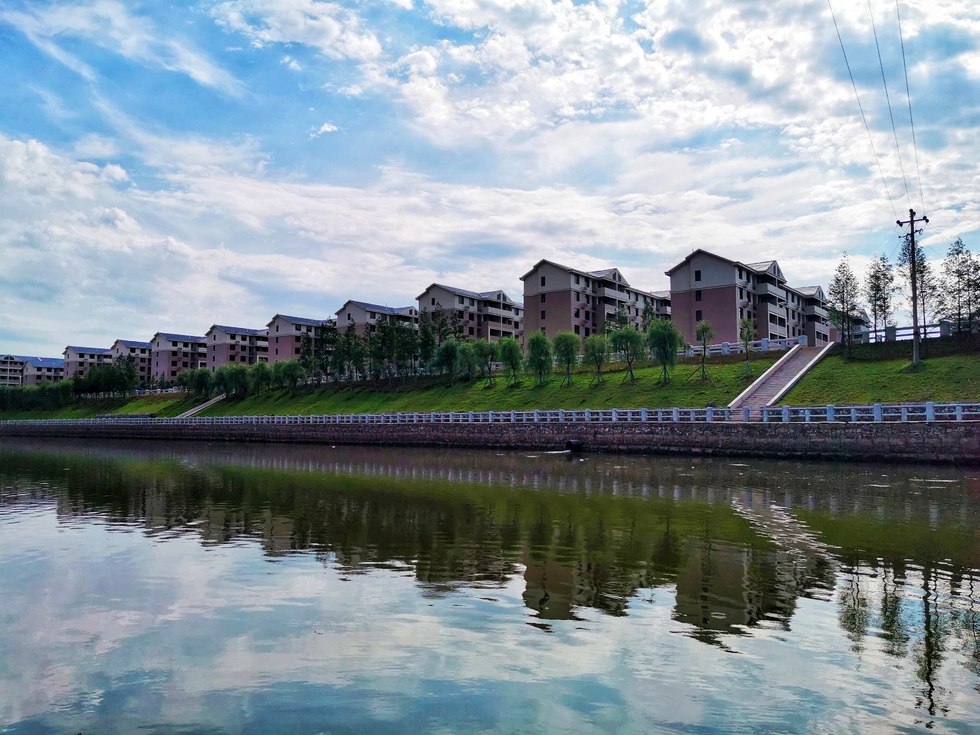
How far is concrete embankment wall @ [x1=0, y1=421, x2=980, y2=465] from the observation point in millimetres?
28422

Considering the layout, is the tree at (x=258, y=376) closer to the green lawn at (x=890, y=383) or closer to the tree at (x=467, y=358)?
the tree at (x=467, y=358)

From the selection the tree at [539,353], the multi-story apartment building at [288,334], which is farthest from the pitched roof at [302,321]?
the tree at [539,353]

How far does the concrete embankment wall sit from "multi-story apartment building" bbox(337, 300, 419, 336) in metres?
44.2

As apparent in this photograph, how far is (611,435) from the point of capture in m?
38.2

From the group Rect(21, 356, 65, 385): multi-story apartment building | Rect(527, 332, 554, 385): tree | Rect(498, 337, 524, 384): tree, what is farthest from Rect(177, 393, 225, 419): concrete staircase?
Rect(21, 356, 65, 385): multi-story apartment building

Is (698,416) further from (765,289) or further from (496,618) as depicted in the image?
(765,289)

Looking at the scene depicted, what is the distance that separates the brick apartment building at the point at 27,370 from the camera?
15825 centimetres

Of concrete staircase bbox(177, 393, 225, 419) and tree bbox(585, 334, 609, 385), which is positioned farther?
concrete staircase bbox(177, 393, 225, 419)

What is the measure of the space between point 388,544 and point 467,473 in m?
14.6

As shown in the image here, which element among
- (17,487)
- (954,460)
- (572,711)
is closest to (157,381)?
(17,487)

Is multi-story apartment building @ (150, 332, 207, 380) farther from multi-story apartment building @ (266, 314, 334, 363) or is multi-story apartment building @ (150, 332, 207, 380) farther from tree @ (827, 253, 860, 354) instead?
tree @ (827, 253, 860, 354)

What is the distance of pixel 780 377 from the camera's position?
155 ft

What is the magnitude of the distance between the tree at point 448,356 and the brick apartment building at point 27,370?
127 metres

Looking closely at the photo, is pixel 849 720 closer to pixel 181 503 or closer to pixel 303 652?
pixel 303 652
